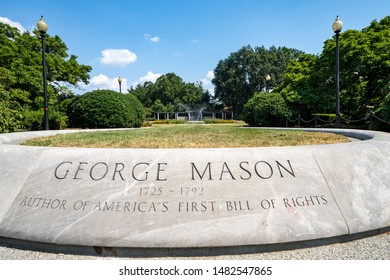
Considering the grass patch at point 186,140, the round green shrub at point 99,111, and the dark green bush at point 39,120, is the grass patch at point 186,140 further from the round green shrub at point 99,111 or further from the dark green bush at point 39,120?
the dark green bush at point 39,120

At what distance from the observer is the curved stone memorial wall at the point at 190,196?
2.70 m

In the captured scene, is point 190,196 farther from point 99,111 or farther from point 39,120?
point 39,120

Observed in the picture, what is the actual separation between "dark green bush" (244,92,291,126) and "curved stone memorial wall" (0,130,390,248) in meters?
16.2

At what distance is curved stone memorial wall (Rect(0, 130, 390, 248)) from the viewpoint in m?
2.70

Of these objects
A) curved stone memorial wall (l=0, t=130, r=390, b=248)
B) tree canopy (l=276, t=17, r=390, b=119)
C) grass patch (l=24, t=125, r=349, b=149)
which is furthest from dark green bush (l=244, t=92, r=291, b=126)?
curved stone memorial wall (l=0, t=130, r=390, b=248)

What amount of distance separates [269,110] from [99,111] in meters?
12.9

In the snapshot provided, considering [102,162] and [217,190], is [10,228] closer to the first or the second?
[102,162]

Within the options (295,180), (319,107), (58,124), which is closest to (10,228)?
(295,180)

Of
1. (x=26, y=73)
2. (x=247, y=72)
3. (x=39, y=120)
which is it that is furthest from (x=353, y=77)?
(x=247, y=72)

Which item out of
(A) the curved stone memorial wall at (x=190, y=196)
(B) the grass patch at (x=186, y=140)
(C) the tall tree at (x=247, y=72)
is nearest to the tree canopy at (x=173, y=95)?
(C) the tall tree at (x=247, y=72)

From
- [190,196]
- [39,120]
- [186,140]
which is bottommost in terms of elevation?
[190,196]

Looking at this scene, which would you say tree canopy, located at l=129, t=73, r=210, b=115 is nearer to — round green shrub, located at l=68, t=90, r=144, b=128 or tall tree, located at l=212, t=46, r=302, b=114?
tall tree, located at l=212, t=46, r=302, b=114

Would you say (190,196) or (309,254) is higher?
(190,196)

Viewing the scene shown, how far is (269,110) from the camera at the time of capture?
19.4 meters
